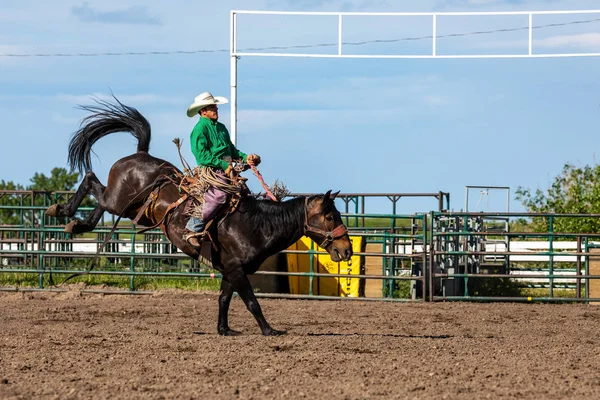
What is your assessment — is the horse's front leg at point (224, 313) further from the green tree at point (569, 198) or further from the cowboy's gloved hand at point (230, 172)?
the green tree at point (569, 198)

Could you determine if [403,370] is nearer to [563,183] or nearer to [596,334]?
[596,334]

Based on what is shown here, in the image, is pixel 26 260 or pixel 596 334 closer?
pixel 596 334

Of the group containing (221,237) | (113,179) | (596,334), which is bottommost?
(596,334)

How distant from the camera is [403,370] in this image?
250 inches

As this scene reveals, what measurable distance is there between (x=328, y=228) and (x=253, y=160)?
0.94 metres

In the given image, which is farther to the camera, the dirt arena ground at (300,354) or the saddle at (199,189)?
the saddle at (199,189)

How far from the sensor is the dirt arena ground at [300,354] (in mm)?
5684

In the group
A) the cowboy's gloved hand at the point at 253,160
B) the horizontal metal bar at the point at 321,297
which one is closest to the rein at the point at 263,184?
the cowboy's gloved hand at the point at 253,160

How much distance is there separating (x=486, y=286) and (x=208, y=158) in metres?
7.54

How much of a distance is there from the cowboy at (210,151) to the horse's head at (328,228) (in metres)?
0.73

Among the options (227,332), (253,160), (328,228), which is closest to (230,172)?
(253,160)

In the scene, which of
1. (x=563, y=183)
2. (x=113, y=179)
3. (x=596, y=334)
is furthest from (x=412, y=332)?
(x=563, y=183)

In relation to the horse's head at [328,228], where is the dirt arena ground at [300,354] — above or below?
below

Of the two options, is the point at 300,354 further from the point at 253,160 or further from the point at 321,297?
the point at 321,297
